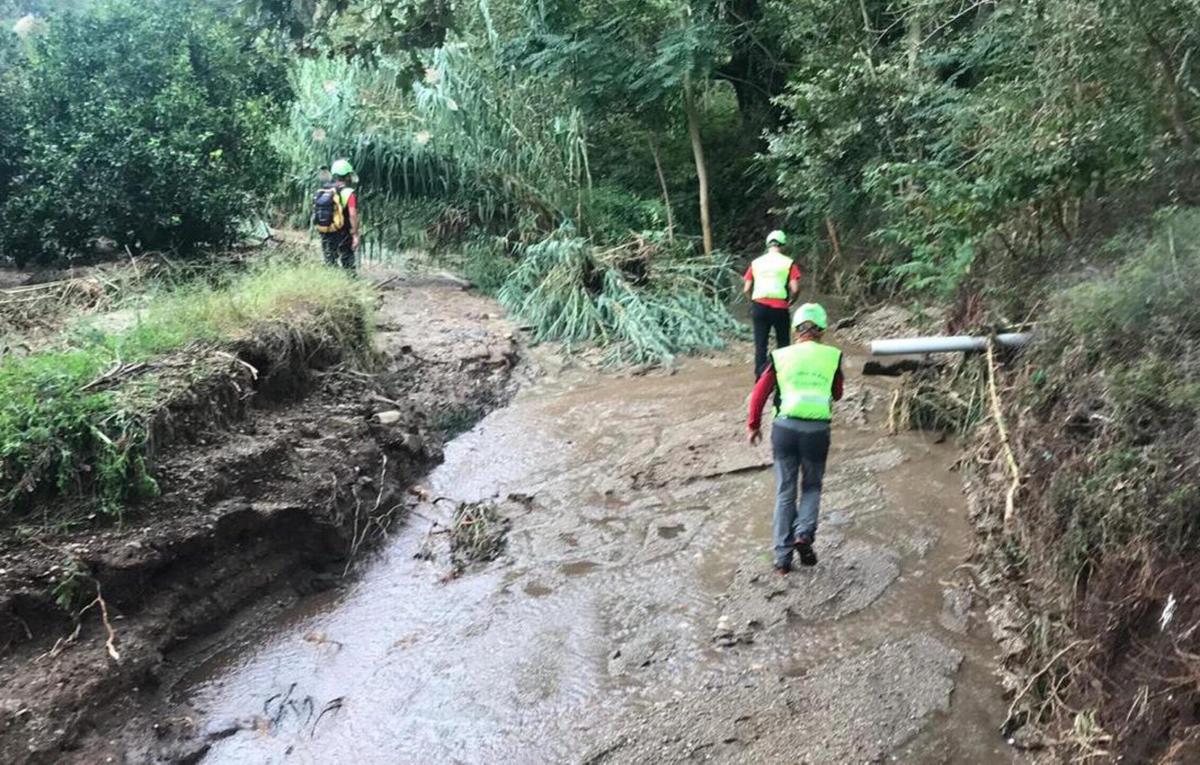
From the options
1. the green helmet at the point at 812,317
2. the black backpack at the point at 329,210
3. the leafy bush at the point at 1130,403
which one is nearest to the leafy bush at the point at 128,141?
the black backpack at the point at 329,210

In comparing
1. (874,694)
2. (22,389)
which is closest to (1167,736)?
(874,694)

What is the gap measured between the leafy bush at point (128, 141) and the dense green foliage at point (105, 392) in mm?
3032

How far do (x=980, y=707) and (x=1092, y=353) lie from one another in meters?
2.15

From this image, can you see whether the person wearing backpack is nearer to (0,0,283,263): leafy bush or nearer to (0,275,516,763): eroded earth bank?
(0,0,283,263): leafy bush

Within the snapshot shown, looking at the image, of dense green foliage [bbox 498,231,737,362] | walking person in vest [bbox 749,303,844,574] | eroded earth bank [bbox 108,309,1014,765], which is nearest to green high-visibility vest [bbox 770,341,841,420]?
walking person in vest [bbox 749,303,844,574]

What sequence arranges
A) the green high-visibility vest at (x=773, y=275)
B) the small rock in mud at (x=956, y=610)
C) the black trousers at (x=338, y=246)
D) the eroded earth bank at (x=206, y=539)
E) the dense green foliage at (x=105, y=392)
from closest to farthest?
the eroded earth bank at (x=206, y=539), the small rock in mud at (x=956, y=610), the dense green foliage at (x=105, y=392), the green high-visibility vest at (x=773, y=275), the black trousers at (x=338, y=246)

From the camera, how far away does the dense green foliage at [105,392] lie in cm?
493

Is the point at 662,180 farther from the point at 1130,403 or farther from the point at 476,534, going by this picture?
the point at 1130,403

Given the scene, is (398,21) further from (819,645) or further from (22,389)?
(819,645)

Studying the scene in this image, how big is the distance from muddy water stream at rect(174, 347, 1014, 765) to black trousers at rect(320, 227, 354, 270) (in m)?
4.59

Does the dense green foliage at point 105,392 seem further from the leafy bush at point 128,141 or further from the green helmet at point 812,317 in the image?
the green helmet at point 812,317

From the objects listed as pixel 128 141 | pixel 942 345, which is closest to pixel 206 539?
pixel 942 345

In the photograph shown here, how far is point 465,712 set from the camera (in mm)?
4582

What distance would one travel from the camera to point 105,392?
5.51 meters
